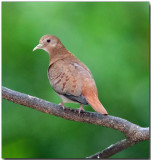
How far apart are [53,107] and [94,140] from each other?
586 millimetres

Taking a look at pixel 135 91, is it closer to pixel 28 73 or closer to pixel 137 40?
pixel 137 40

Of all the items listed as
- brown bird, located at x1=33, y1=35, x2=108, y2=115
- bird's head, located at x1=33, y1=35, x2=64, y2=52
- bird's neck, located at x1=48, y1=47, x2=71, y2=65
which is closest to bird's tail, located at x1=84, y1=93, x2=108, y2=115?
brown bird, located at x1=33, y1=35, x2=108, y2=115

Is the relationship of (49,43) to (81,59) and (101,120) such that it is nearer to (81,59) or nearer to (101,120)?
(81,59)

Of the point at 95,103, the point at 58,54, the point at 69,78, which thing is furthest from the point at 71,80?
the point at 58,54

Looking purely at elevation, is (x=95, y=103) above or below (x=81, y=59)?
below

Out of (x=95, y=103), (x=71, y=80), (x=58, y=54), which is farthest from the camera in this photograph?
(x=58, y=54)

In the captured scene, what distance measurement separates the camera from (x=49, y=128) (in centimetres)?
329

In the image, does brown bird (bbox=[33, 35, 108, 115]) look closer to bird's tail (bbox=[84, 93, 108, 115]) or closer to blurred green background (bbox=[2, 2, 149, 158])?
A: bird's tail (bbox=[84, 93, 108, 115])

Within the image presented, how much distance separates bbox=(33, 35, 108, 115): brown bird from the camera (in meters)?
2.73

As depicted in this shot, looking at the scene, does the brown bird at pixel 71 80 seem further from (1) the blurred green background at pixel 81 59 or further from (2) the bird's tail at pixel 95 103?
(1) the blurred green background at pixel 81 59

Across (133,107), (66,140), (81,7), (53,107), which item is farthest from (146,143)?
(81,7)

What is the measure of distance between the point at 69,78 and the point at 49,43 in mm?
478

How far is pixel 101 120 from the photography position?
8.89 ft

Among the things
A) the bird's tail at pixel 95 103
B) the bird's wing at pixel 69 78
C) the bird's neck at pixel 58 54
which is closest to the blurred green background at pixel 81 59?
the bird's neck at pixel 58 54
